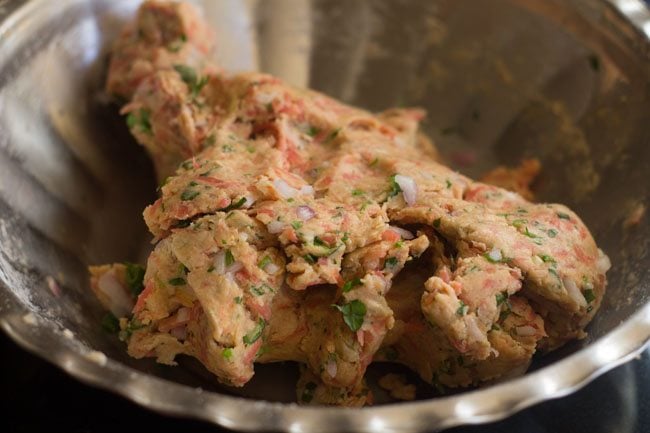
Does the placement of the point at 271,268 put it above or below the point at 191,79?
above

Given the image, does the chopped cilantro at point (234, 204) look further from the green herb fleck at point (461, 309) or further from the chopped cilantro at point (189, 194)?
the green herb fleck at point (461, 309)

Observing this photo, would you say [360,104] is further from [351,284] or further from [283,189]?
[351,284]

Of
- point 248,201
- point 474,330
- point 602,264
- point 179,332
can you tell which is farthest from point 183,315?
point 602,264

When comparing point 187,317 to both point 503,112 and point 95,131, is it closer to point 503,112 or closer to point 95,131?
point 95,131

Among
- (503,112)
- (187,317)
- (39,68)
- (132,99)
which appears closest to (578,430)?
(187,317)

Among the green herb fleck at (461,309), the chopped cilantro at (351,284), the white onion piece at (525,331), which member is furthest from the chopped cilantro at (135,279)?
the white onion piece at (525,331)
